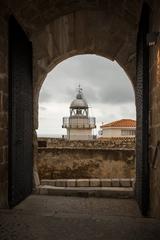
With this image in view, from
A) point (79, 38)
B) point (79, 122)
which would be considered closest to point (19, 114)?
point (79, 38)

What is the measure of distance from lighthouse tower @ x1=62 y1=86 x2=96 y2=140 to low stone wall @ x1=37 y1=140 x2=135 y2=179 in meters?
18.8

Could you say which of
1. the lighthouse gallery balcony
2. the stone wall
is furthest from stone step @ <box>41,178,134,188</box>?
the lighthouse gallery balcony

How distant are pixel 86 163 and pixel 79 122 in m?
19.1

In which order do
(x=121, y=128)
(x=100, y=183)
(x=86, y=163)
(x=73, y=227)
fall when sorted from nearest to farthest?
(x=73, y=227)
(x=100, y=183)
(x=86, y=163)
(x=121, y=128)

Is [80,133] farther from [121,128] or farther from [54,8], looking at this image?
[54,8]

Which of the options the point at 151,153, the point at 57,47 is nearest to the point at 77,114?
the point at 57,47

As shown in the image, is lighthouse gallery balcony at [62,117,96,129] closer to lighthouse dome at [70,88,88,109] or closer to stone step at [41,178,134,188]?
lighthouse dome at [70,88,88,109]

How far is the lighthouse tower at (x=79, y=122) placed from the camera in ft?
97.0

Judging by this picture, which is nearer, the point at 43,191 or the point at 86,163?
the point at 43,191

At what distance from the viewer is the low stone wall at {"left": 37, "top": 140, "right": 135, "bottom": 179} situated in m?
9.99

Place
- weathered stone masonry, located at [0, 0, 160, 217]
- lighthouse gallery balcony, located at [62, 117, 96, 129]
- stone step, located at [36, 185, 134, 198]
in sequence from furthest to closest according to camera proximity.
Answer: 1. lighthouse gallery balcony, located at [62, 117, 96, 129]
2. stone step, located at [36, 185, 134, 198]
3. weathered stone masonry, located at [0, 0, 160, 217]

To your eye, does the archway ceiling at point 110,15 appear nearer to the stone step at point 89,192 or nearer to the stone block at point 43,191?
the stone step at point 89,192

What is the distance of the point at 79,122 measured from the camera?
29.4m

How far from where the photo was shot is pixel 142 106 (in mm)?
4211
